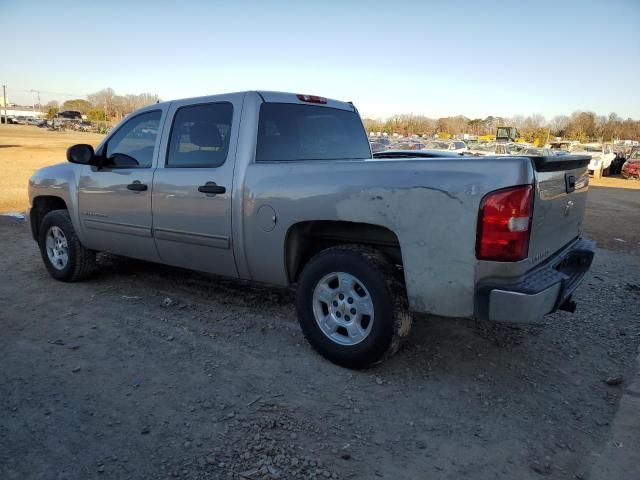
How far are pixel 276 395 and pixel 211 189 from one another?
1701 millimetres

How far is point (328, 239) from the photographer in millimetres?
3836

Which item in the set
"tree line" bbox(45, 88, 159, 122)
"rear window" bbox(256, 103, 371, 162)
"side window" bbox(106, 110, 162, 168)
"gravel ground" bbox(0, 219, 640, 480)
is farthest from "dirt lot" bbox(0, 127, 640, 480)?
"tree line" bbox(45, 88, 159, 122)

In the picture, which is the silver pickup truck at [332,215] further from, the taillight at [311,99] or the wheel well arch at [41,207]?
the wheel well arch at [41,207]

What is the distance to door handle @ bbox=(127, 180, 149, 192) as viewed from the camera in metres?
4.57

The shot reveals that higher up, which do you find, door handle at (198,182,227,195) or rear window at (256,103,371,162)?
rear window at (256,103,371,162)

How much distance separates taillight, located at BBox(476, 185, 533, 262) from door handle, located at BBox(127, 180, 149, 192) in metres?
3.03

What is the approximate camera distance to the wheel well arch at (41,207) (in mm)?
5789

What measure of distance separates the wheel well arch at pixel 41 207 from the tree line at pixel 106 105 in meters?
102

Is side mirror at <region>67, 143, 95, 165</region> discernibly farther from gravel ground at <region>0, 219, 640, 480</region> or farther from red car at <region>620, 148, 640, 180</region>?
red car at <region>620, 148, 640, 180</region>

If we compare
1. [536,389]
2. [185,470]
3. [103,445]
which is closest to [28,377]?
[103,445]

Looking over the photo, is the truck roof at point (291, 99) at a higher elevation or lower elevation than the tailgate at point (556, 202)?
higher

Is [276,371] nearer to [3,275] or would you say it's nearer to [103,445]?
[103,445]

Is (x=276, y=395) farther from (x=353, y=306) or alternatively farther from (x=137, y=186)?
(x=137, y=186)

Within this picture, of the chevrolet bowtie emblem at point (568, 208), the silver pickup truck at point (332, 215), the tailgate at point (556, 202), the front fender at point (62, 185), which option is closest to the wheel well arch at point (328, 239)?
the silver pickup truck at point (332, 215)
